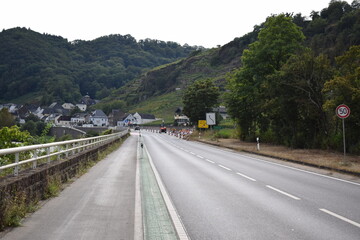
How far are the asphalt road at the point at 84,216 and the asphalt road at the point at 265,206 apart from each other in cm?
112

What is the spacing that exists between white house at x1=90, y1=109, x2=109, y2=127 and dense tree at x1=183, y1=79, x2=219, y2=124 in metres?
103

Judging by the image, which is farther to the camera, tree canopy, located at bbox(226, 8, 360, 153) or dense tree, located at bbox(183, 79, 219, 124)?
dense tree, located at bbox(183, 79, 219, 124)

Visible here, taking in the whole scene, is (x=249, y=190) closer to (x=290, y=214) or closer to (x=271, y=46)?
(x=290, y=214)

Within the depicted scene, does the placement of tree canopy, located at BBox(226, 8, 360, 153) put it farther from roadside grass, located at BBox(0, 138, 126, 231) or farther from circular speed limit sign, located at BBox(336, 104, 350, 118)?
roadside grass, located at BBox(0, 138, 126, 231)

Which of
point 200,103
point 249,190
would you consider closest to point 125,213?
point 249,190

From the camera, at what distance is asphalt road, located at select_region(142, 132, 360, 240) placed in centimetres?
533

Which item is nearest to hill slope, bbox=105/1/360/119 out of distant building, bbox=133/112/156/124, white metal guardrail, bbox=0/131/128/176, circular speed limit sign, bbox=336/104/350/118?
distant building, bbox=133/112/156/124

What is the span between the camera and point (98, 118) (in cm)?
15575

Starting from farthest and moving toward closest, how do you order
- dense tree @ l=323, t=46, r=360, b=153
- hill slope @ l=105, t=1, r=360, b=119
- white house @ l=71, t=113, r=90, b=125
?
1. white house @ l=71, t=113, r=90, b=125
2. hill slope @ l=105, t=1, r=360, b=119
3. dense tree @ l=323, t=46, r=360, b=153

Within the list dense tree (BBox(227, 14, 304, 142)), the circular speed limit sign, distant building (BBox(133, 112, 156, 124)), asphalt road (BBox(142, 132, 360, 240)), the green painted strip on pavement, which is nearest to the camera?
the green painted strip on pavement

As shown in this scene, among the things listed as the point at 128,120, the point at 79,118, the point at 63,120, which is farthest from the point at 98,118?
the point at 128,120

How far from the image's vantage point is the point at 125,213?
21.2ft

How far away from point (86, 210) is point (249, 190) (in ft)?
14.9

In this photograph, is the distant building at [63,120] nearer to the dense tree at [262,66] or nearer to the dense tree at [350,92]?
the dense tree at [262,66]
